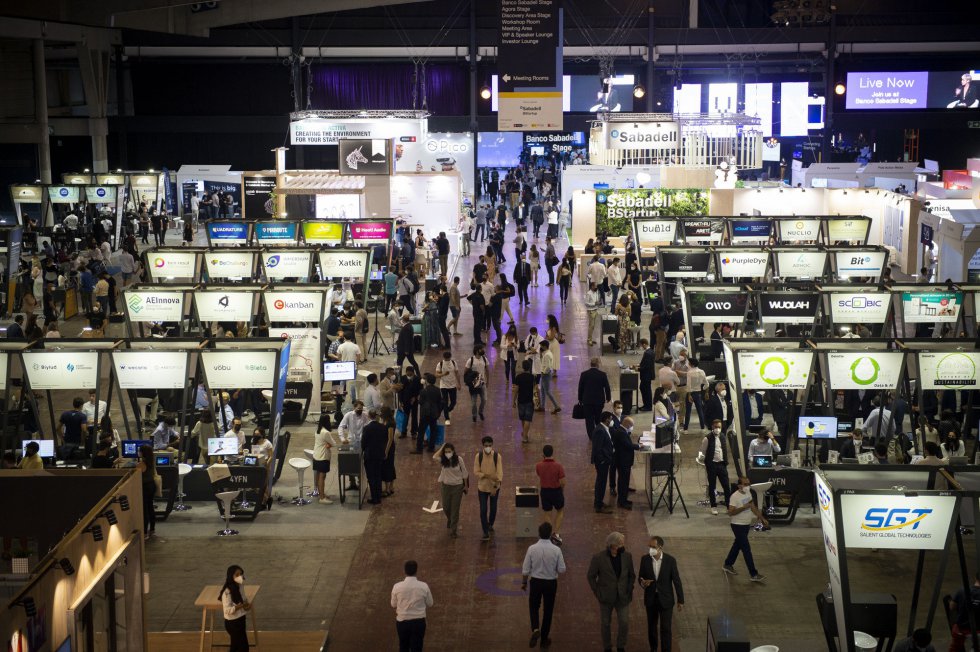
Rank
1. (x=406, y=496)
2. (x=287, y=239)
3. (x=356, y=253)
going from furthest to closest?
(x=287, y=239)
(x=356, y=253)
(x=406, y=496)

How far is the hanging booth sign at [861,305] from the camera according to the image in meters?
20.4

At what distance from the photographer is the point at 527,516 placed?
14469 mm

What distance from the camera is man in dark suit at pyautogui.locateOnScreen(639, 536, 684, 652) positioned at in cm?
1138

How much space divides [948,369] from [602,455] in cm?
478

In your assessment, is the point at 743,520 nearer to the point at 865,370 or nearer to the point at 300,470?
the point at 865,370

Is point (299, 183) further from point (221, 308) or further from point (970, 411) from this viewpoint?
point (970, 411)

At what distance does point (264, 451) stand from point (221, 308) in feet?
17.9

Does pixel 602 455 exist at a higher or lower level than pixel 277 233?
lower

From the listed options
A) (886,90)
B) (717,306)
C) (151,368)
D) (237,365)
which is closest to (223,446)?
(237,365)

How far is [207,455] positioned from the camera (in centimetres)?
Answer: 1647

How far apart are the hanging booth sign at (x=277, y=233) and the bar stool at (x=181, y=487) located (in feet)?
44.9

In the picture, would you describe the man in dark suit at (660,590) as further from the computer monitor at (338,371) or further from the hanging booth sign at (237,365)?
the computer monitor at (338,371)

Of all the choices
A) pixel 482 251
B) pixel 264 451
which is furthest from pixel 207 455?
pixel 482 251

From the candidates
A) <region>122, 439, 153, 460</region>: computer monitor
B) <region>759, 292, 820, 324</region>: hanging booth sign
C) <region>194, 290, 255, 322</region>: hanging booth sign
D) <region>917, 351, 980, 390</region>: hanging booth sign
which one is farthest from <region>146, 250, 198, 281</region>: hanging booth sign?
<region>917, 351, 980, 390</region>: hanging booth sign
